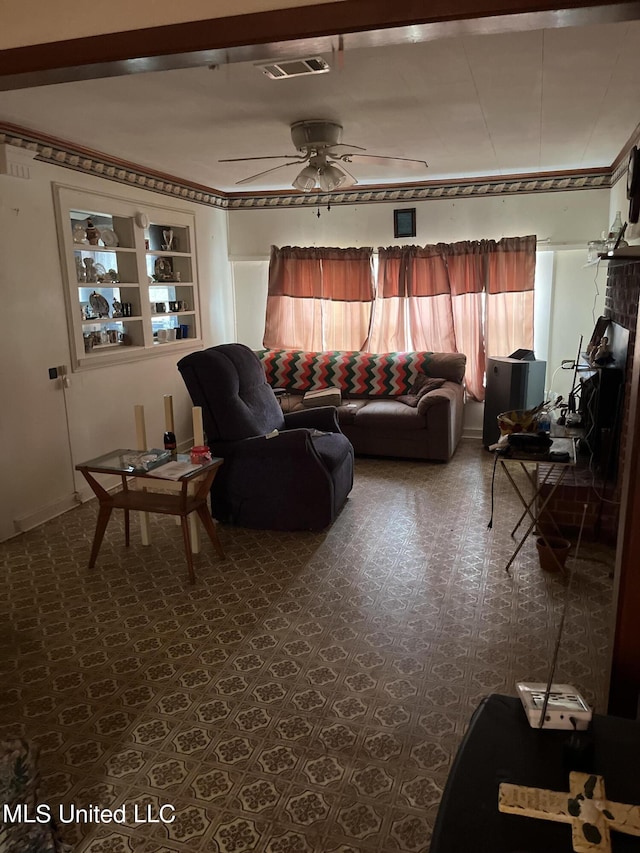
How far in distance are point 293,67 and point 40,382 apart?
2581mm

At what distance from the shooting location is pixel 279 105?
3.27 meters

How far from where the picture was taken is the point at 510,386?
5152 millimetres

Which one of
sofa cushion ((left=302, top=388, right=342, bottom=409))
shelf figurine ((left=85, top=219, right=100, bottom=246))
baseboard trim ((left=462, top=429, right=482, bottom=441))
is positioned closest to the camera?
shelf figurine ((left=85, top=219, right=100, bottom=246))

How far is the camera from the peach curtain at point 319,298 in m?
6.11

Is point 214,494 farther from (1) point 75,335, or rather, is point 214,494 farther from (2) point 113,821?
(2) point 113,821

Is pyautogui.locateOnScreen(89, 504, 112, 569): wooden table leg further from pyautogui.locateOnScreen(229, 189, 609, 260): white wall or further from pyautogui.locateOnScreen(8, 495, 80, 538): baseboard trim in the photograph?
pyautogui.locateOnScreen(229, 189, 609, 260): white wall

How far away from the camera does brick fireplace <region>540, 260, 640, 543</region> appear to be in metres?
3.39

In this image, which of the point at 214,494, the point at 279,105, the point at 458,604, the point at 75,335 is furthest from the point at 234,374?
the point at 458,604

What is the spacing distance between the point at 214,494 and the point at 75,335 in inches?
61.1

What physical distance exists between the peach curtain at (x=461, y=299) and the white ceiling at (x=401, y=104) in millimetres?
1033

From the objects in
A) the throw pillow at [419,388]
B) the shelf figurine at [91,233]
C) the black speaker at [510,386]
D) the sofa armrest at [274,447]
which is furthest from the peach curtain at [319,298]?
the sofa armrest at [274,447]

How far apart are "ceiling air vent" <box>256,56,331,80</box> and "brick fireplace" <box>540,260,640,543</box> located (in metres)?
1.95

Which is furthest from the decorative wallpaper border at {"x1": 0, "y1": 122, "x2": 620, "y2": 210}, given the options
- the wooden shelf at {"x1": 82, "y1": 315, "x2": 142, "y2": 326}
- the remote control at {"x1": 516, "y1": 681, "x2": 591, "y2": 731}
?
the remote control at {"x1": 516, "y1": 681, "x2": 591, "y2": 731}

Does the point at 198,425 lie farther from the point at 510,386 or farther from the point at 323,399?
the point at 510,386
